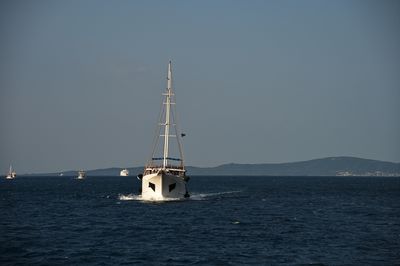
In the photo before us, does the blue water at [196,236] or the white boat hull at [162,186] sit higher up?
the white boat hull at [162,186]

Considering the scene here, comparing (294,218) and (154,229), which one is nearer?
(154,229)

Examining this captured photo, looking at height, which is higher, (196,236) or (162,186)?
(162,186)

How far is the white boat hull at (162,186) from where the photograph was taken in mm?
A: 93625

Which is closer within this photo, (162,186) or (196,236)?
(196,236)

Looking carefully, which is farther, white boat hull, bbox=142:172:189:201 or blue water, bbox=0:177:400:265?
white boat hull, bbox=142:172:189:201

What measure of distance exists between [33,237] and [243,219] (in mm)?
28485

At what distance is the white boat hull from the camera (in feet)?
307

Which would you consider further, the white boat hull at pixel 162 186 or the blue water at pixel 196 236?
the white boat hull at pixel 162 186

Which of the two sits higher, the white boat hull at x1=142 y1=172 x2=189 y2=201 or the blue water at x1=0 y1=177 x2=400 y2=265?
the white boat hull at x1=142 y1=172 x2=189 y2=201

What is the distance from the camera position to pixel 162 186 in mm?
94562

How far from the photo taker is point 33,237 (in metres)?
57.1

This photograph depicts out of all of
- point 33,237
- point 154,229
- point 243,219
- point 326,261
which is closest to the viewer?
point 326,261

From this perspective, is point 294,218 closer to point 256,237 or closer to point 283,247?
point 256,237

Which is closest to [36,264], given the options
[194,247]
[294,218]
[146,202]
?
[194,247]
